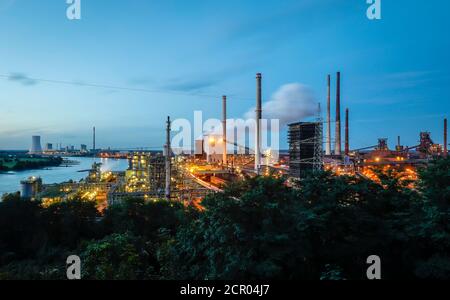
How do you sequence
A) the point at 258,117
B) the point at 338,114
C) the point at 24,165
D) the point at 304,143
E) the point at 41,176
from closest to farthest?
the point at 304,143, the point at 258,117, the point at 338,114, the point at 41,176, the point at 24,165

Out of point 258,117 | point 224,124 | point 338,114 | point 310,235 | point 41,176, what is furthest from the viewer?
point 41,176

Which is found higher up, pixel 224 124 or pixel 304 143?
pixel 224 124

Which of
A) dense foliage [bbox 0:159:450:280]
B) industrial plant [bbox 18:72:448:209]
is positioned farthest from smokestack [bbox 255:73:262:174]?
dense foliage [bbox 0:159:450:280]

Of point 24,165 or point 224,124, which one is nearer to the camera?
point 224,124

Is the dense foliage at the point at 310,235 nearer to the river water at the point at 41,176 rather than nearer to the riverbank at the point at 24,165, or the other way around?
the river water at the point at 41,176

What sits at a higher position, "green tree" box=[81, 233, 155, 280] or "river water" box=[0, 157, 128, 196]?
"green tree" box=[81, 233, 155, 280]

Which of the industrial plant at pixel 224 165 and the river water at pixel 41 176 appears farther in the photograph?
the river water at pixel 41 176

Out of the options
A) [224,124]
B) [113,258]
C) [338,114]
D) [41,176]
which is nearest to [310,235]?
[113,258]

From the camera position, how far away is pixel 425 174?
4.61 m

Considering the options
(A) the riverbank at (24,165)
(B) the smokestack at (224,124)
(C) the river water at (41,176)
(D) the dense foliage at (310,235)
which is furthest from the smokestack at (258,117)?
(A) the riverbank at (24,165)

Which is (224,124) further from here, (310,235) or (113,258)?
(310,235)

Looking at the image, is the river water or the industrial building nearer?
the industrial building

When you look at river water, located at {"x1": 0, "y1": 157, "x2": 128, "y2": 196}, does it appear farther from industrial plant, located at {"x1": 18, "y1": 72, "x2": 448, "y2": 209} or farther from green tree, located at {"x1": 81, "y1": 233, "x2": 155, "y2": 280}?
green tree, located at {"x1": 81, "y1": 233, "x2": 155, "y2": 280}

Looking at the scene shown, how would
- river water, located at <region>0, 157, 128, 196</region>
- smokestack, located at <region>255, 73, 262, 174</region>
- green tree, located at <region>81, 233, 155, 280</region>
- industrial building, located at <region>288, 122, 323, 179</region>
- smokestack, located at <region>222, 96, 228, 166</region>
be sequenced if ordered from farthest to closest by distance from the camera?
river water, located at <region>0, 157, 128, 196</region>, smokestack, located at <region>222, 96, 228, 166</region>, smokestack, located at <region>255, 73, 262, 174</region>, industrial building, located at <region>288, 122, 323, 179</region>, green tree, located at <region>81, 233, 155, 280</region>
